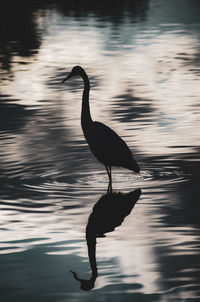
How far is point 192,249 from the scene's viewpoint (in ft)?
30.3

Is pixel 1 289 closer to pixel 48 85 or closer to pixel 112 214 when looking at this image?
pixel 112 214

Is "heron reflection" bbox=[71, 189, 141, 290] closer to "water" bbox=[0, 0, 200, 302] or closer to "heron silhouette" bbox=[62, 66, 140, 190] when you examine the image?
"water" bbox=[0, 0, 200, 302]

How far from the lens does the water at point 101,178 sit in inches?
332

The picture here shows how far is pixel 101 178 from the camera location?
12883 millimetres

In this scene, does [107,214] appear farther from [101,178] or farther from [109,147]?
[101,178]

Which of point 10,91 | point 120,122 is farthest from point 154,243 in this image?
point 10,91

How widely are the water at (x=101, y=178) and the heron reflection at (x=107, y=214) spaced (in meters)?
0.03

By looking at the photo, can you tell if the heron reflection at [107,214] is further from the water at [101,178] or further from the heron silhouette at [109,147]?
the heron silhouette at [109,147]

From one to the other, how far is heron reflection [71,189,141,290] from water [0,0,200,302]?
3cm

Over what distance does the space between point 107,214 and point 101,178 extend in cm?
196

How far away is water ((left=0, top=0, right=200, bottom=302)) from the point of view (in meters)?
8.44

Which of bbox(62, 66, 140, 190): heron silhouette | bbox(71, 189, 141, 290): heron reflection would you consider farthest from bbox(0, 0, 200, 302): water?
bbox(62, 66, 140, 190): heron silhouette

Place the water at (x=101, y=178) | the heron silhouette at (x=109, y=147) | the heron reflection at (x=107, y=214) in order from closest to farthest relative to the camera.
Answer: the water at (x=101, y=178), the heron reflection at (x=107, y=214), the heron silhouette at (x=109, y=147)

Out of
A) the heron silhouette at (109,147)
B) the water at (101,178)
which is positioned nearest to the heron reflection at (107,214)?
the water at (101,178)
